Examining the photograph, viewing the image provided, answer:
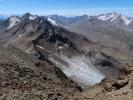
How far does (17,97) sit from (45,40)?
66053mm

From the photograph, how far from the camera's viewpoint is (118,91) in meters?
19.0

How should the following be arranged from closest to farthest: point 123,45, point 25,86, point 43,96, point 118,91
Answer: point 118,91 → point 43,96 → point 25,86 → point 123,45

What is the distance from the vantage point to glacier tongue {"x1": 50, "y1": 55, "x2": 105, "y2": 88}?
67.1 m

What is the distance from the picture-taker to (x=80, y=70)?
74.7 m

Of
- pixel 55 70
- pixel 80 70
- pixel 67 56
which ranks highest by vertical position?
pixel 55 70

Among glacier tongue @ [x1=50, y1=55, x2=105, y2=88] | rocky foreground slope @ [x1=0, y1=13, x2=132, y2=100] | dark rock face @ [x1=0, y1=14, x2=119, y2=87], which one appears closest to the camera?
rocky foreground slope @ [x1=0, y1=13, x2=132, y2=100]

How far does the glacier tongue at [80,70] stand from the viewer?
67125 millimetres

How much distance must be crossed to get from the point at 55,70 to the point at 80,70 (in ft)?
84.0

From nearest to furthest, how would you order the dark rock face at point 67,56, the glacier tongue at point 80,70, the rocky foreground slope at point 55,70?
the rocky foreground slope at point 55,70 < the glacier tongue at point 80,70 < the dark rock face at point 67,56

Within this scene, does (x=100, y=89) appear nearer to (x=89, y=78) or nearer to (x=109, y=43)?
(x=89, y=78)

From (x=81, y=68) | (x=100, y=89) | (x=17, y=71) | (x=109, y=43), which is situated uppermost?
(x=100, y=89)

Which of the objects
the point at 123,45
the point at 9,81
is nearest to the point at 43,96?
the point at 9,81

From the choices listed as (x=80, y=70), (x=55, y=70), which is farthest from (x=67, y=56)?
(x=55, y=70)

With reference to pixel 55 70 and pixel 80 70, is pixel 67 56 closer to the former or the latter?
pixel 80 70
